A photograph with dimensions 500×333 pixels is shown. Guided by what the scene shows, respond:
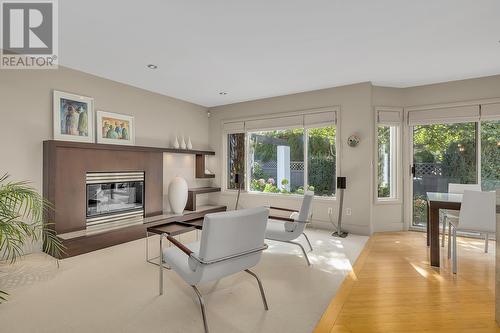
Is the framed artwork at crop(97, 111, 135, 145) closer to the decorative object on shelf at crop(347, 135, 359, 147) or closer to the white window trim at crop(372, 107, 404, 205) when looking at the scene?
the decorative object on shelf at crop(347, 135, 359, 147)

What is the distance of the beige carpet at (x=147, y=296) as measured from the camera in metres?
2.00

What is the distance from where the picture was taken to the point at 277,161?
572cm

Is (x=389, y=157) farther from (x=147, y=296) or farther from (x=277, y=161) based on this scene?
(x=147, y=296)

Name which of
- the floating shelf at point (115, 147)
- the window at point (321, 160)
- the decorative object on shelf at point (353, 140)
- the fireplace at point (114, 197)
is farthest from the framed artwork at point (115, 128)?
the decorative object on shelf at point (353, 140)

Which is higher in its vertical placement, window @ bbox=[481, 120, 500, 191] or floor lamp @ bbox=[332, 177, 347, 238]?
window @ bbox=[481, 120, 500, 191]

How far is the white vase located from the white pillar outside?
1.97m

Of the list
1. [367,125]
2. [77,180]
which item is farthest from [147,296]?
[367,125]

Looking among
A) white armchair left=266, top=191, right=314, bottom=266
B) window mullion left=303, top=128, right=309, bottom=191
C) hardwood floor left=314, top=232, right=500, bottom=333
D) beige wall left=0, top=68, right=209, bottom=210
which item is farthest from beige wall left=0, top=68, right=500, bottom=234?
white armchair left=266, top=191, right=314, bottom=266

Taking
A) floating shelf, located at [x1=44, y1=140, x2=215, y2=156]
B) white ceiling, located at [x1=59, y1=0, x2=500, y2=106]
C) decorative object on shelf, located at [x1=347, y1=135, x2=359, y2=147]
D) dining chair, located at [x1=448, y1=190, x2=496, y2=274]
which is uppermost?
white ceiling, located at [x1=59, y1=0, x2=500, y2=106]

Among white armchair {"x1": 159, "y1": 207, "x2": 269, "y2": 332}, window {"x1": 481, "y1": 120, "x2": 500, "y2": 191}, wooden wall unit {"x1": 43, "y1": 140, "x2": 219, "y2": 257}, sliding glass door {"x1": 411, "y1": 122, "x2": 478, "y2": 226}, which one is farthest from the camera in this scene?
sliding glass door {"x1": 411, "y1": 122, "x2": 478, "y2": 226}

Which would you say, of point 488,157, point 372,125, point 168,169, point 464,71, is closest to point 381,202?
point 372,125

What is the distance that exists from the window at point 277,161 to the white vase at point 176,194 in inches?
66.1

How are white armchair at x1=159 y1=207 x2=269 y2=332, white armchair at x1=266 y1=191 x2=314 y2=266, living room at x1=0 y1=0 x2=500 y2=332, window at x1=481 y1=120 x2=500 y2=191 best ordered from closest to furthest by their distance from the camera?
white armchair at x1=159 y1=207 x2=269 y2=332, living room at x1=0 y1=0 x2=500 y2=332, white armchair at x1=266 y1=191 x2=314 y2=266, window at x1=481 y1=120 x2=500 y2=191

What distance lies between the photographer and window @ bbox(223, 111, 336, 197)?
5.07 meters
